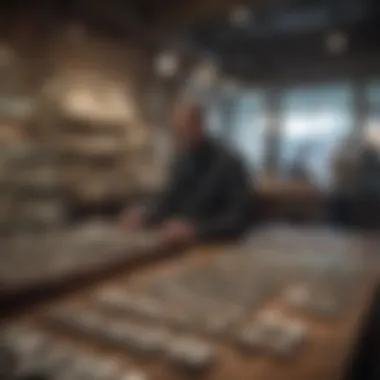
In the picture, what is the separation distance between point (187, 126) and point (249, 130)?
9 cm

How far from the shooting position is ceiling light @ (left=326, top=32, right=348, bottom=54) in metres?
0.66

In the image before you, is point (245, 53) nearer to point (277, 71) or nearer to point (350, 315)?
point (277, 71)

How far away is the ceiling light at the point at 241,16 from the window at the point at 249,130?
0.33 ft

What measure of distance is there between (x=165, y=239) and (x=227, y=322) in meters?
0.33

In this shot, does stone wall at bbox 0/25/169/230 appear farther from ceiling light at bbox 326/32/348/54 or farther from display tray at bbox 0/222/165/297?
ceiling light at bbox 326/32/348/54

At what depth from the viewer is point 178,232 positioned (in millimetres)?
788

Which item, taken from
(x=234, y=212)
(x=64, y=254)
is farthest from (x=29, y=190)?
(x=234, y=212)

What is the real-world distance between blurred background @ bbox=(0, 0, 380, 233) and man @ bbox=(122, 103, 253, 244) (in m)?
0.02

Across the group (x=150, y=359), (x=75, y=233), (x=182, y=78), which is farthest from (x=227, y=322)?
(x=182, y=78)

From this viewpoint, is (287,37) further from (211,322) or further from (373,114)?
(211,322)

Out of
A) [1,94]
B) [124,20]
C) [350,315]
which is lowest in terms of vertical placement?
[350,315]

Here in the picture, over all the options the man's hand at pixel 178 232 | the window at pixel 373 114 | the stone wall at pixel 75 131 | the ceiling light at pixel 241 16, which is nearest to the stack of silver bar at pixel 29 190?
the stone wall at pixel 75 131

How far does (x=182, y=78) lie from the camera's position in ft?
2.31

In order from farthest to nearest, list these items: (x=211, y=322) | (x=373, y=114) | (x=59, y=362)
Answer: (x=373, y=114) → (x=211, y=322) → (x=59, y=362)
